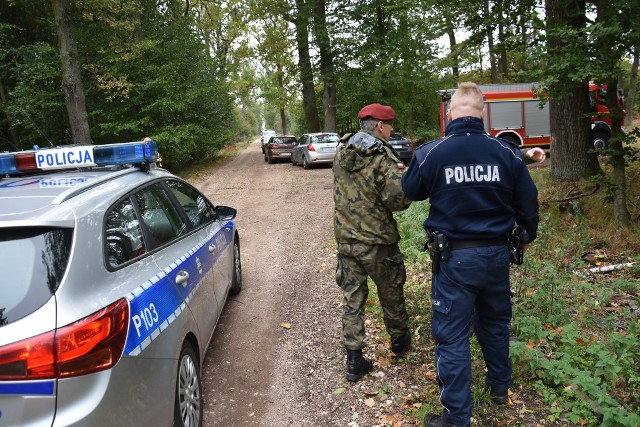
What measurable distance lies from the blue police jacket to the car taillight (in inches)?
76.0

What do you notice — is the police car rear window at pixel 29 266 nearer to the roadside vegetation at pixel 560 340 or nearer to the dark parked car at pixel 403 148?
the roadside vegetation at pixel 560 340

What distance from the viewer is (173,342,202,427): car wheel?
2.79 metres

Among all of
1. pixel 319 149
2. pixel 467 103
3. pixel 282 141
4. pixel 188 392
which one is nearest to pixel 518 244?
pixel 467 103

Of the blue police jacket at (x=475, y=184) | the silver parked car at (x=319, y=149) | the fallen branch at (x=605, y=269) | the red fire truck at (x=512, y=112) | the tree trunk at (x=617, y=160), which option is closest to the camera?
the blue police jacket at (x=475, y=184)

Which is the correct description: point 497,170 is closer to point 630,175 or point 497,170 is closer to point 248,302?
point 248,302

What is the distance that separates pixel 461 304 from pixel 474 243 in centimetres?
38

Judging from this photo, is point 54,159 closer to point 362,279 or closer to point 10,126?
point 362,279

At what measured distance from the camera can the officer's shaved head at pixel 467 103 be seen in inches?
114

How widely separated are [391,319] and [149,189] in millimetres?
2188

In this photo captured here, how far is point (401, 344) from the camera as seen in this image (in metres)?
3.96

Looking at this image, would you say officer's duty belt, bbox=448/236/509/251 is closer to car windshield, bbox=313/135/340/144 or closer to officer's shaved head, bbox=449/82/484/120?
officer's shaved head, bbox=449/82/484/120

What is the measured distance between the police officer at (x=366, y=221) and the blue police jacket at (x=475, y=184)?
604 millimetres

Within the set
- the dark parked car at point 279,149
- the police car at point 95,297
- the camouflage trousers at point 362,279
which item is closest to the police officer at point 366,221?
the camouflage trousers at point 362,279

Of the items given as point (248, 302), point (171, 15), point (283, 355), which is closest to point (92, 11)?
point (171, 15)
